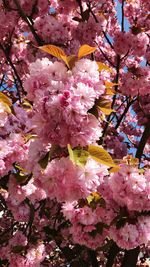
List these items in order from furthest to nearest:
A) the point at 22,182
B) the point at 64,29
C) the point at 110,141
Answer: the point at 110,141
the point at 64,29
the point at 22,182

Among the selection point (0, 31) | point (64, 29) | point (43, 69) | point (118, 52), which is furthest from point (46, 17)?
point (43, 69)

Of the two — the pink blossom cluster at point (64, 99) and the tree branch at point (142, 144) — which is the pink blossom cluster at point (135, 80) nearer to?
the tree branch at point (142, 144)

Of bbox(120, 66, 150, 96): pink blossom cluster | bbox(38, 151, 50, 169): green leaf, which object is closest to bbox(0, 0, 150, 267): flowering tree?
bbox(38, 151, 50, 169): green leaf

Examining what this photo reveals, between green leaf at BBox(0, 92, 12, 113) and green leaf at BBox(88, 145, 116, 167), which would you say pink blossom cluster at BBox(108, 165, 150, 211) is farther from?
green leaf at BBox(0, 92, 12, 113)

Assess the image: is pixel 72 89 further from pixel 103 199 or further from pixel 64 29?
pixel 64 29

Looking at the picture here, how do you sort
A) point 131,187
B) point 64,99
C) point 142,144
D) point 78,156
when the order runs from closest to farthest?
point 64,99 < point 78,156 < point 131,187 < point 142,144

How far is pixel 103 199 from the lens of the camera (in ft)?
10.4

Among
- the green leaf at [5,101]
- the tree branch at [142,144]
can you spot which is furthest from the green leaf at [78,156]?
the tree branch at [142,144]

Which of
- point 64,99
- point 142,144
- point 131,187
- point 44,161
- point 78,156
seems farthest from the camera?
point 142,144

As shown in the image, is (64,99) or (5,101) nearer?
(64,99)

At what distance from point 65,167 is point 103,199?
0.80 metres

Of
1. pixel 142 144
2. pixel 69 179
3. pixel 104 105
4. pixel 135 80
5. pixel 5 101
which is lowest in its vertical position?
pixel 69 179

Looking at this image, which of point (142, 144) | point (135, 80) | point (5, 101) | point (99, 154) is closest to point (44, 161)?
point (99, 154)

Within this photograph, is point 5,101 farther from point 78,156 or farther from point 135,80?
point 135,80
